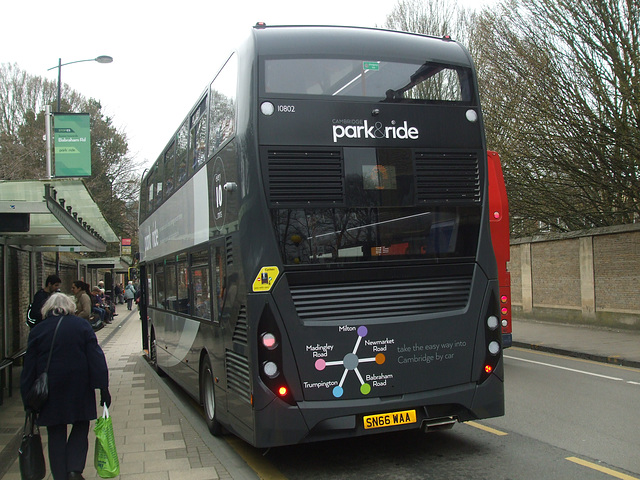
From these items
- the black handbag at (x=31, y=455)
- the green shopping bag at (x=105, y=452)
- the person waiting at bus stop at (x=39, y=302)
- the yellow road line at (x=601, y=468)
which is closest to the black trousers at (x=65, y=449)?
the black handbag at (x=31, y=455)

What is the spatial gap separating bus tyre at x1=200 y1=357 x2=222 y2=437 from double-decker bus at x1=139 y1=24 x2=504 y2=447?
874mm

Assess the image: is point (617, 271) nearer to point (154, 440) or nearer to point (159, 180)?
point (159, 180)

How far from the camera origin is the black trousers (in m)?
5.52

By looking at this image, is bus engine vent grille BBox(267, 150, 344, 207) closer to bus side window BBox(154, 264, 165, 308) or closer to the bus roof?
the bus roof

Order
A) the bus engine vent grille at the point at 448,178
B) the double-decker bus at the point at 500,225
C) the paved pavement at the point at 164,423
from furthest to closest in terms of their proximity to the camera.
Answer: the double-decker bus at the point at 500,225 → the paved pavement at the point at 164,423 → the bus engine vent grille at the point at 448,178

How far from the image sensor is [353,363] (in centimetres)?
579

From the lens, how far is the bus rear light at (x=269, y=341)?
5.62 m

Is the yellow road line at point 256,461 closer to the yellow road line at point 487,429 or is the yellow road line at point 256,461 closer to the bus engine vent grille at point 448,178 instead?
the yellow road line at point 487,429

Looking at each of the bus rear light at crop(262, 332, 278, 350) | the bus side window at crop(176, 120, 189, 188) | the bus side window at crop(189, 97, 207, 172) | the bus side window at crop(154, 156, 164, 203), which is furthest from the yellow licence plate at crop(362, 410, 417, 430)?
the bus side window at crop(154, 156, 164, 203)

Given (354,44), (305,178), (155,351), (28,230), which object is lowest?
(155,351)

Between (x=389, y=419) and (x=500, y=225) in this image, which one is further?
(x=500, y=225)

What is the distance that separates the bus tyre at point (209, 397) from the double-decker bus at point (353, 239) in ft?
2.87

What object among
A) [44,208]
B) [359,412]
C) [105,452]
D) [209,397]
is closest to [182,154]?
[44,208]

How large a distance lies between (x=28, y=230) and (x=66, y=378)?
4.11m
